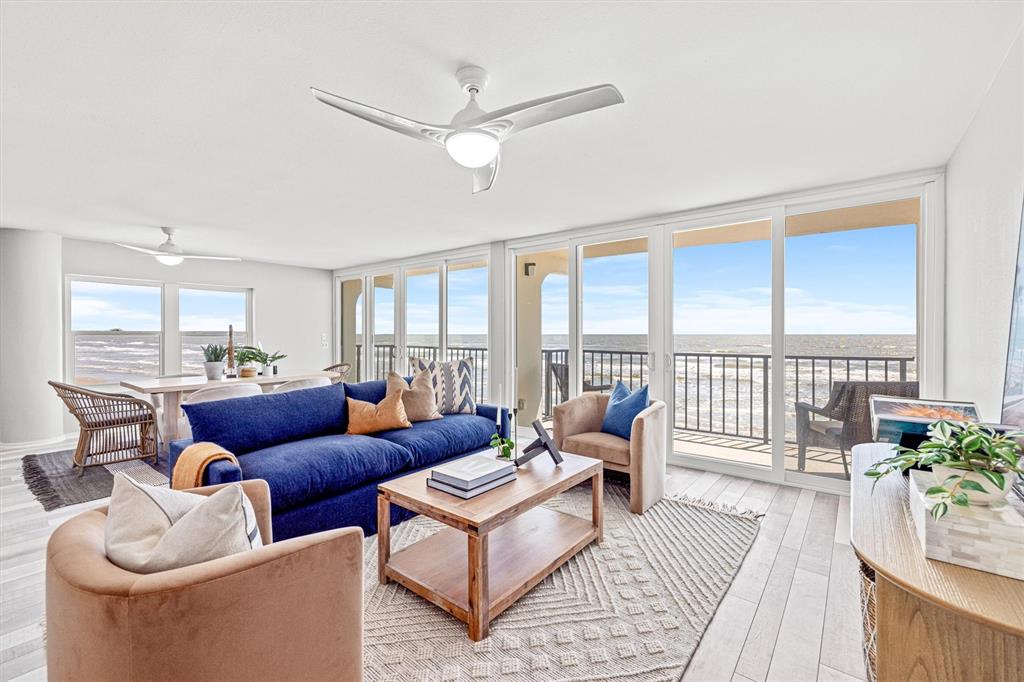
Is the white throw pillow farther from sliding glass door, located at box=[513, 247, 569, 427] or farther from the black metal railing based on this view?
sliding glass door, located at box=[513, 247, 569, 427]

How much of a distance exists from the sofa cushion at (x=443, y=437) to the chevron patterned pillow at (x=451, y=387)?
0.52 feet

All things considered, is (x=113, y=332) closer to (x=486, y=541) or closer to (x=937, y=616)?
(x=486, y=541)

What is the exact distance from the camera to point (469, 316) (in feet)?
19.3

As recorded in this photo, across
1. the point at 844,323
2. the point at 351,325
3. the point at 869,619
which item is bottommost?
the point at 869,619

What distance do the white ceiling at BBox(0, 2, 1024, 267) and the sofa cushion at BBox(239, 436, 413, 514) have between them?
1.80m

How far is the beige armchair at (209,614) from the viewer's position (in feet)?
2.97

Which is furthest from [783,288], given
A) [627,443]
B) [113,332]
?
[113,332]

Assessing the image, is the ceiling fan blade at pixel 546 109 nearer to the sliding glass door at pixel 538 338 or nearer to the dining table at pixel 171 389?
the sliding glass door at pixel 538 338

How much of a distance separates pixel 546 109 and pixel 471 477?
1.60m

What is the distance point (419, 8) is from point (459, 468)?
189 cm

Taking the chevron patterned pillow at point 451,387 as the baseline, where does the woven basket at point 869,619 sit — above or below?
below

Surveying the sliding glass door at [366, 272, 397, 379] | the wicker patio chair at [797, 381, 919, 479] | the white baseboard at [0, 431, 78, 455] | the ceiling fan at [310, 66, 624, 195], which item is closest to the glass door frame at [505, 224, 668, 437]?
the wicker patio chair at [797, 381, 919, 479]

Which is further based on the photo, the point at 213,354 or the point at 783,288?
the point at 213,354

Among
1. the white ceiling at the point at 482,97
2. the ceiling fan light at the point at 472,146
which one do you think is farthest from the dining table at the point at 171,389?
the ceiling fan light at the point at 472,146
